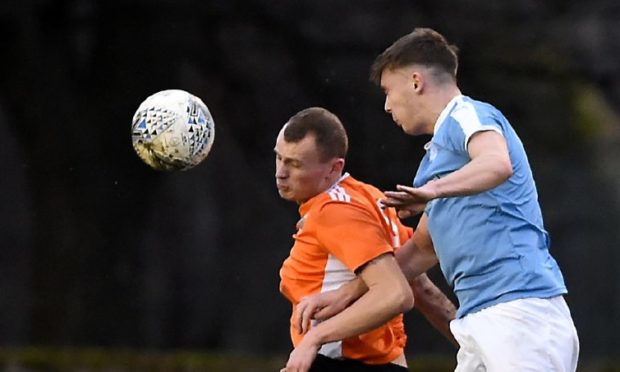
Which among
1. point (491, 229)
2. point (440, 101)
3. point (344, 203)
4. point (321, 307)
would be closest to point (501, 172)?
point (491, 229)

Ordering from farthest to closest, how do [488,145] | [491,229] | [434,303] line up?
[434,303], [491,229], [488,145]

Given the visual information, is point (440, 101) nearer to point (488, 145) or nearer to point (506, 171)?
point (488, 145)

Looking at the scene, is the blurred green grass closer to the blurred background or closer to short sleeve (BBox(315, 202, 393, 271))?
the blurred background

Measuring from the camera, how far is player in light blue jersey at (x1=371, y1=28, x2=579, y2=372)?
4375mm

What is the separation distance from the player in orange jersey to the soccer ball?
473mm

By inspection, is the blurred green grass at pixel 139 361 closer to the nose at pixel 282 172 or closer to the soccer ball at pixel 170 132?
the soccer ball at pixel 170 132

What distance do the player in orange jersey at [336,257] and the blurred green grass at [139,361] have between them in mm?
4574

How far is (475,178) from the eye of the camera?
4.00 metres

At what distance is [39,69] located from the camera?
31.9ft

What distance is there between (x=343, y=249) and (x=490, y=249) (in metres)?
0.54

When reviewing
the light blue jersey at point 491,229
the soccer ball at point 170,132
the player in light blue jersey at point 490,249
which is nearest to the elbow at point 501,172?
the player in light blue jersey at point 490,249

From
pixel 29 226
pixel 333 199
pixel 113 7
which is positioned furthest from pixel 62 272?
pixel 333 199

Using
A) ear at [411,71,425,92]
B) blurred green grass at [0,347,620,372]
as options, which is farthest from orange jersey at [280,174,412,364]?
blurred green grass at [0,347,620,372]

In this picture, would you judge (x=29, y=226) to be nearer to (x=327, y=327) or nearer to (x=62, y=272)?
(x=62, y=272)
